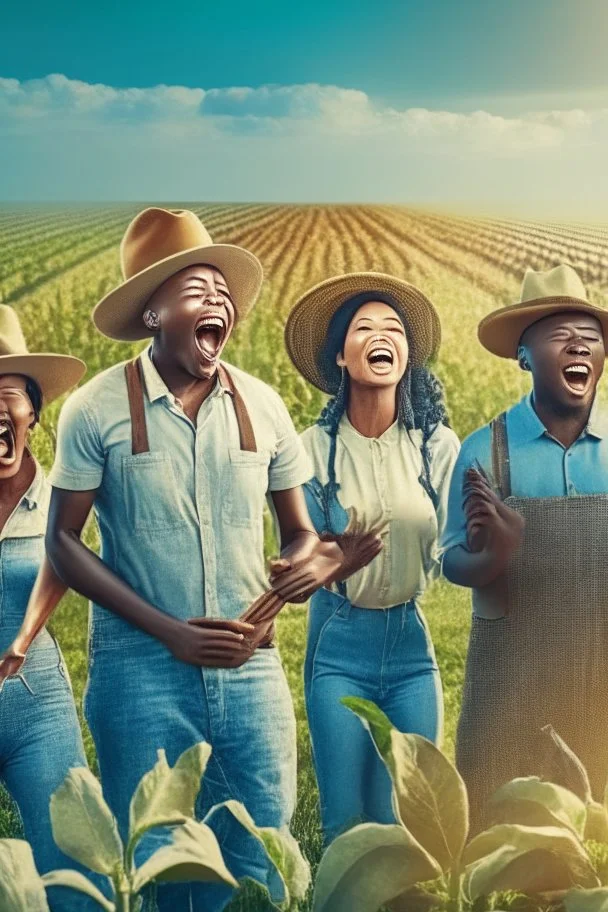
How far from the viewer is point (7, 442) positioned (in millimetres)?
4090

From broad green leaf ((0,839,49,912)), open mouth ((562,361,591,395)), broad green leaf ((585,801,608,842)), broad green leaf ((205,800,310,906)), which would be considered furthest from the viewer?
open mouth ((562,361,591,395))

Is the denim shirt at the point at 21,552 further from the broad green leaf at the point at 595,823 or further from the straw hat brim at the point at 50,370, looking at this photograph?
the broad green leaf at the point at 595,823

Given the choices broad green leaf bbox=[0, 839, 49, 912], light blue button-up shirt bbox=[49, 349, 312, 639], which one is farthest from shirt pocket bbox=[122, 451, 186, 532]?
broad green leaf bbox=[0, 839, 49, 912]

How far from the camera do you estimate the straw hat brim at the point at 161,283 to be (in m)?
4.03

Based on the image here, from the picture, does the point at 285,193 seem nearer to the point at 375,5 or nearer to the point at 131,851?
the point at 375,5

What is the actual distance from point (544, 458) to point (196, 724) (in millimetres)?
1386

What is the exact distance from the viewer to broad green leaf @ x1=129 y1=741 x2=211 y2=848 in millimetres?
3908

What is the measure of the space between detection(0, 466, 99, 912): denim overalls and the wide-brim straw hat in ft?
3.00

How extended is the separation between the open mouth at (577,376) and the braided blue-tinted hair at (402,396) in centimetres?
44

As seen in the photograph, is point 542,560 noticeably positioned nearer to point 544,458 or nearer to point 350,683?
point 544,458

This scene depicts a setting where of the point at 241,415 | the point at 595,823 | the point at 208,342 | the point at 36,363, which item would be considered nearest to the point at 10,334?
the point at 36,363

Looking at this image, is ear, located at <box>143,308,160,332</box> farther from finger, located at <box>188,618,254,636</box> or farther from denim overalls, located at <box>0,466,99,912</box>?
finger, located at <box>188,618,254,636</box>

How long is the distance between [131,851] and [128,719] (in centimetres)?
39

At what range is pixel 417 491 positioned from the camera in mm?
4219
